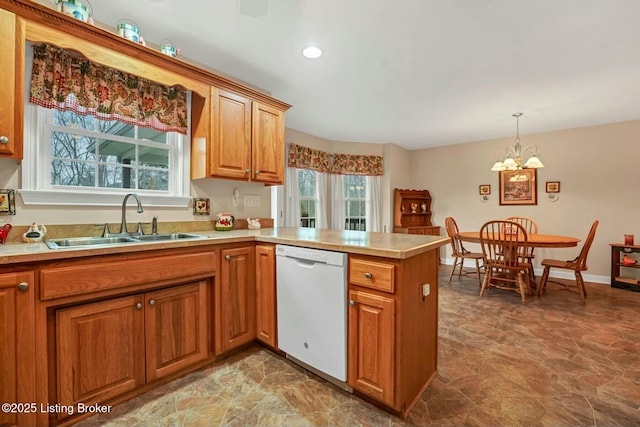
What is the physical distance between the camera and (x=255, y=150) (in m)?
2.50

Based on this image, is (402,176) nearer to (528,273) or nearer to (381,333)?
(528,273)

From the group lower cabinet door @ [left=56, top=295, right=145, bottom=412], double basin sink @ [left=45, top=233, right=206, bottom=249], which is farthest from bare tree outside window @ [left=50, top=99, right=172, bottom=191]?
lower cabinet door @ [left=56, top=295, right=145, bottom=412]

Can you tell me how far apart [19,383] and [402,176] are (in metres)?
5.53

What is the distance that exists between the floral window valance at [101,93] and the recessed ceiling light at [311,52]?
0.99 meters

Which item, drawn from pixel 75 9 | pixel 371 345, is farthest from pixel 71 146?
pixel 371 345

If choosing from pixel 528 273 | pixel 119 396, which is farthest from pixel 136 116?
pixel 528 273

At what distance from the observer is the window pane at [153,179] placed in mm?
2242

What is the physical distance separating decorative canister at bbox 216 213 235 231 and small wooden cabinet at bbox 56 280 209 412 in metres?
0.69

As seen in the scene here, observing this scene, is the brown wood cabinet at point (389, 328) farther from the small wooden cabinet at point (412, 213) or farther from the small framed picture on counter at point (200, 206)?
the small wooden cabinet at point (412, 213)

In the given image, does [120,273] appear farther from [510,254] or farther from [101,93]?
[510,254]

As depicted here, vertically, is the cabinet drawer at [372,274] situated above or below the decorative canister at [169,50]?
below

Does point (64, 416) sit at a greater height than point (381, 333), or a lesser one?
lesser

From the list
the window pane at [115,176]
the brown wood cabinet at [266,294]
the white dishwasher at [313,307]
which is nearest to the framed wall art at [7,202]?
the window pane at [115,176]

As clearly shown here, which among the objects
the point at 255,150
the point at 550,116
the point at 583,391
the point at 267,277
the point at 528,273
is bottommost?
the point at 583,391
